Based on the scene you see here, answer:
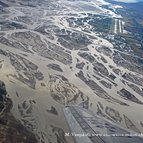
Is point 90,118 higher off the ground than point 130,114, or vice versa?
point 90,118

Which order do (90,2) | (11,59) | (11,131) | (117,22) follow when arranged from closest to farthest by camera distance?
(11,131), (11,59), (117,22), (90,2)

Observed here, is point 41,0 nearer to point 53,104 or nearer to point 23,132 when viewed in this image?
point 53,104

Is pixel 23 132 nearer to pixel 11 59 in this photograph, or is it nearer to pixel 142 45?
pixel 11 59

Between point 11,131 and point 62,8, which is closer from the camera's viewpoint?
point 11,131

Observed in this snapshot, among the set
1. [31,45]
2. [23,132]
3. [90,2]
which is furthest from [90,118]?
[90,2]

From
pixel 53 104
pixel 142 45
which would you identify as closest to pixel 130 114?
pixel 53 104

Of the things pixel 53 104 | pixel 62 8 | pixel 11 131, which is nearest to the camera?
pixel 11 131
